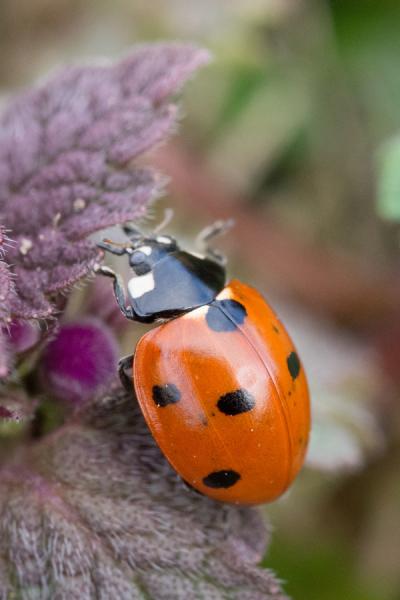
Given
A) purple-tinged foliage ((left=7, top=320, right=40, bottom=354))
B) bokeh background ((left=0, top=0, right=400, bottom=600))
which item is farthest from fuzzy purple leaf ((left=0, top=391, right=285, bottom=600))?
bokeh background ((left=0, top=0, right=400, bottom=600))

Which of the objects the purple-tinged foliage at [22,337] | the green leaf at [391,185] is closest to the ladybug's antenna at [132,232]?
the purple-tinged foliage at [22,337]

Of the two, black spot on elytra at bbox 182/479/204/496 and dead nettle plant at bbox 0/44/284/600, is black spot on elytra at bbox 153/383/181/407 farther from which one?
black spot on elytra at bbox 182/479/204/496

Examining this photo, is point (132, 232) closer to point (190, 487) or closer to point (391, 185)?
point (190, 487)

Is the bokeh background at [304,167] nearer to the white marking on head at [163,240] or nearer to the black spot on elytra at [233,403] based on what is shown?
the white marking on head at [163,240]

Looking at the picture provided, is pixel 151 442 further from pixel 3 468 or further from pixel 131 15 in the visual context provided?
pixel 131 15

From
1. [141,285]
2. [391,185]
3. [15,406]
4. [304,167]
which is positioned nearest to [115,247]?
[141,285]

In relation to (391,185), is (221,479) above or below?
below
